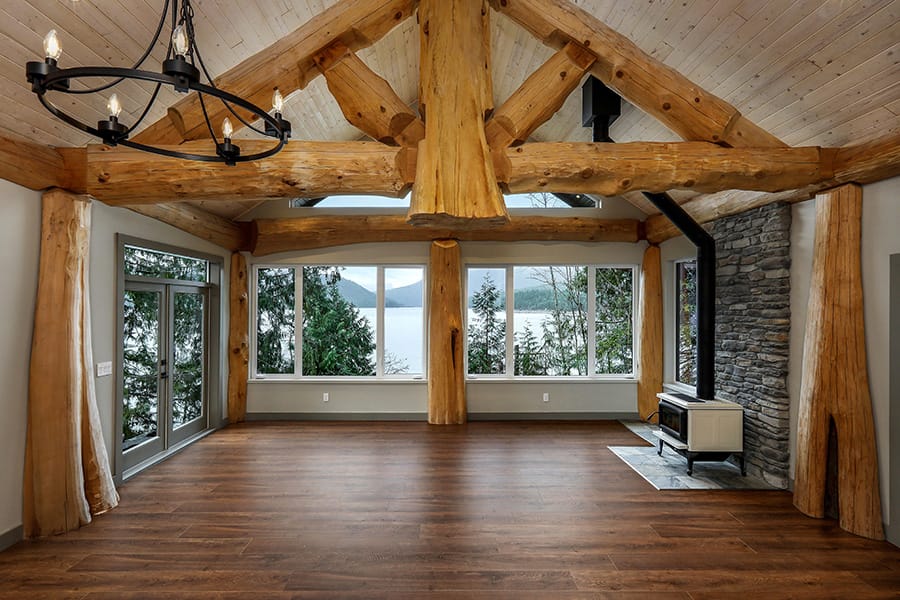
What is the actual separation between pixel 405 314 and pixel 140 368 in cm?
336

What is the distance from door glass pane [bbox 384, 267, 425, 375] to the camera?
7.21 meters

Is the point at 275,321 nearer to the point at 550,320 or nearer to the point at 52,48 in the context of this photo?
the point at 550,320

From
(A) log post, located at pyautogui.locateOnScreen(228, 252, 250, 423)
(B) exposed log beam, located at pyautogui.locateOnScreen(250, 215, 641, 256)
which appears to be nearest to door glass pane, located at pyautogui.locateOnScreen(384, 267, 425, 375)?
(B) exposed log beam, located at pyautogui.locateOnScreen(250, 215, 641, 256)

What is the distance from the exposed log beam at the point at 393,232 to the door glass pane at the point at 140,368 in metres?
1.89

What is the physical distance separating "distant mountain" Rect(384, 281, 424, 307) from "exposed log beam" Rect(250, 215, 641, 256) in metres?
0.70

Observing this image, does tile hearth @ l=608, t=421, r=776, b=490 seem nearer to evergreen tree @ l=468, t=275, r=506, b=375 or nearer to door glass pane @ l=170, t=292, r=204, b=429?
evergreen tree @ l=468, t=275, r=506, b=375

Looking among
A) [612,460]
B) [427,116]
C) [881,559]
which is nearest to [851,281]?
[881,559]

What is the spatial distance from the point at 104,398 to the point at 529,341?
16.7 feet

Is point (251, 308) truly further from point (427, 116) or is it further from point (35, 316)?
point (427, 116)

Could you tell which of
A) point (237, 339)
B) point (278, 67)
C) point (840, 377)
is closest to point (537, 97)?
A: point (278, 67)

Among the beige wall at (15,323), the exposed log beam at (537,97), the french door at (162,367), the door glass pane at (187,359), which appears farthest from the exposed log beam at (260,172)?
the door glass pane at (187,359)

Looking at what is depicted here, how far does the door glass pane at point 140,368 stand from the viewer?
4812 mm

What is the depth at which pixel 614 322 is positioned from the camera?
727cm

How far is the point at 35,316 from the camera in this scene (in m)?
3.50
